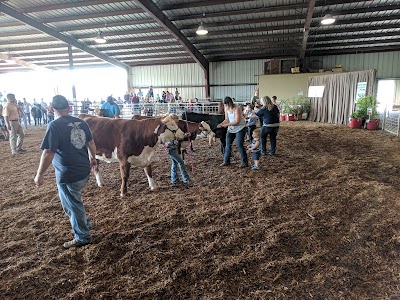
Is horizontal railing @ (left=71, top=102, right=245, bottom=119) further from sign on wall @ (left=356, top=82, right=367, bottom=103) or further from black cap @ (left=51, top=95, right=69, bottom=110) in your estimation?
black cap @ (left=51, top=95, right=69, bottom=110)

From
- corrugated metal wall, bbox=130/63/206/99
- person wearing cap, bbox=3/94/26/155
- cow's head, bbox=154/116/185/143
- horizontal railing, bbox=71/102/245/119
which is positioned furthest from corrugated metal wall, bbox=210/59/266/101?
cow's head, bbox=154/116/185/143

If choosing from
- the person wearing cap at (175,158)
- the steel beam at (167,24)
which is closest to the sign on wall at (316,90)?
the steel beam at (167,24)

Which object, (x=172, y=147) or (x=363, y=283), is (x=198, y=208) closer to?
(x=172, y=147)

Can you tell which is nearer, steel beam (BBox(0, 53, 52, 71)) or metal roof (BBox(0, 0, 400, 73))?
metal roof (BBox(0, 0, 400, 73))

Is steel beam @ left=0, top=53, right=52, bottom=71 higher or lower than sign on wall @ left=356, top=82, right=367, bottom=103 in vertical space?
higher

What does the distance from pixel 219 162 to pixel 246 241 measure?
12.8 ft

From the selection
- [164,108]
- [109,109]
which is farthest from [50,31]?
[109,109]

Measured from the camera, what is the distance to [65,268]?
2.71m

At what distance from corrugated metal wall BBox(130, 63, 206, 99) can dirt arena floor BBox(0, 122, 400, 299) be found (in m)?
18.9

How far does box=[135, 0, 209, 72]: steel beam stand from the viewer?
455 inches

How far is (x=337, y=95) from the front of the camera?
15.8m

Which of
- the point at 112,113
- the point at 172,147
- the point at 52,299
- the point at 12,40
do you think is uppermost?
the point at 12,40

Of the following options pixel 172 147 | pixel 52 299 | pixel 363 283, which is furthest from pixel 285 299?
pixel 172 147

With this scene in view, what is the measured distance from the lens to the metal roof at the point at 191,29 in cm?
1244
